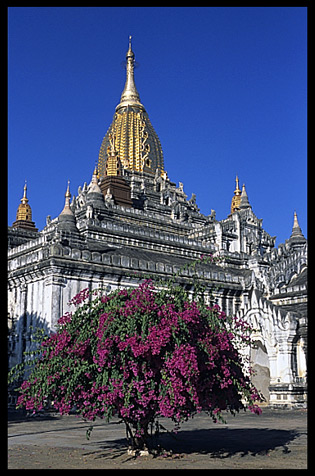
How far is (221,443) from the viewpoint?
13477 mm

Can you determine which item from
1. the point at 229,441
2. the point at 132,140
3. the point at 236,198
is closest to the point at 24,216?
the point at 132,140

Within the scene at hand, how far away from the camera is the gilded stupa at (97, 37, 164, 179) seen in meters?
68.7

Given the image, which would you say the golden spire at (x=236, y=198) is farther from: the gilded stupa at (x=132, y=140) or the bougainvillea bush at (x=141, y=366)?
the bougainvillea bush at (x=141, y=366)

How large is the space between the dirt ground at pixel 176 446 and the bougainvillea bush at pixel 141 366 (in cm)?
86

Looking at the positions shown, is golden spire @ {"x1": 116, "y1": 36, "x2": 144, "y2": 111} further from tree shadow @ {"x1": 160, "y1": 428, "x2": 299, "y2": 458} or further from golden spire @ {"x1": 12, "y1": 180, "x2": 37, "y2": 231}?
tree shadow @ {"x1": 160, "y1": 428, "x2": 299, "y2": 458}

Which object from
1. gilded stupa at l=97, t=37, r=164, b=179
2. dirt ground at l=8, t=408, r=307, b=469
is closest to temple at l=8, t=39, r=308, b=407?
gilded stupa at l=97, t=37, r=164, b=179

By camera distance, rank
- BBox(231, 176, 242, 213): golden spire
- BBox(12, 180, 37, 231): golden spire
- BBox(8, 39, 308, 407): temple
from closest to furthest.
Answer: BBox(8, 39, 308, 407): temple → BBox(12, 180, 37, 231): golden spire → BBox(231, 176, 242, 213): golden spire

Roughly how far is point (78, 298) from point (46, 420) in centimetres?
946

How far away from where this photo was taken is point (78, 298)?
13117 mm

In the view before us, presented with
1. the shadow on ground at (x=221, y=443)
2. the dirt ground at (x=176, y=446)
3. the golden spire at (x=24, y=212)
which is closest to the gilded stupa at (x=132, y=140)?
the golden spire at (x=24, y=212)

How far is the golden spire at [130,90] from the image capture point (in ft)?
247

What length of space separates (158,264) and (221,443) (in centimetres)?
1712
